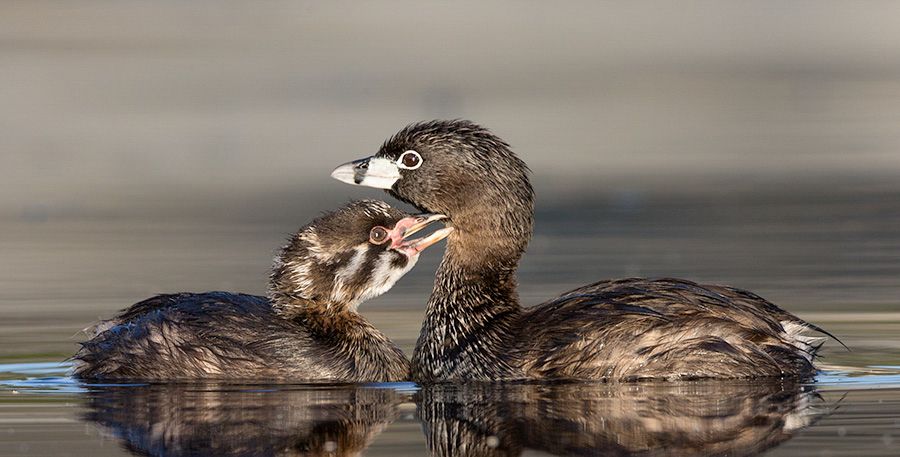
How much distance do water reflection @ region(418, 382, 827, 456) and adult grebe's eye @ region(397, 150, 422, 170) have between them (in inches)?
67.4

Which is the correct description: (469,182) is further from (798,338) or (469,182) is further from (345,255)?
(798,338)

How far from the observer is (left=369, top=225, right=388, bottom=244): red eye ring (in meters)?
12.2

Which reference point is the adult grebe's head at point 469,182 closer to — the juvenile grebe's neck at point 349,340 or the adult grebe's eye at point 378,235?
the adult grebe's eye at point 378,235

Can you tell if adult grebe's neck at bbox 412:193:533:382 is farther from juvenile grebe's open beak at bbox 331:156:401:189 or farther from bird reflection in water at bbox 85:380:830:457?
juvenile grebe's open beak at bbox 331:156:401:189

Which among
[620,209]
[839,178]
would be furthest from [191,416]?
[839,178]

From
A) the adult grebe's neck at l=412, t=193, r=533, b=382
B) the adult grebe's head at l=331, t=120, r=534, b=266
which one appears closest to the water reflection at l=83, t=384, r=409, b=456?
A: the adult grebe's neck at l=412, t=193, r=533, b=382

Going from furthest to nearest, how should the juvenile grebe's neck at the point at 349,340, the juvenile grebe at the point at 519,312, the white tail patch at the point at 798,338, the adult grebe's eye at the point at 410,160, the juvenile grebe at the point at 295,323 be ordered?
the adult grebe's eye at the point at 410,160
the juvenile grebe's neck at the point at 349,340
the juvenile grebe at the point at 295,323
the white tail patch at the point at 798,338
the juvenile grebe at the point at 519,312

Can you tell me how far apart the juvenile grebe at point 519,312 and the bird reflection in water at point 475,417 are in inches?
7.1

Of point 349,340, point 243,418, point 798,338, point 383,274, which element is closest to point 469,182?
point 383,274

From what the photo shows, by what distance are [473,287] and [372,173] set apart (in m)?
1.04

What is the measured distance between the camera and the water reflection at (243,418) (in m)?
9.35

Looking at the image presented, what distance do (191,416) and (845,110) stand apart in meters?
17.9

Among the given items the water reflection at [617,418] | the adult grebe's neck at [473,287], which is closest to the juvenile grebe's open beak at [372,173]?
the adult grebe's neck at [473,287]

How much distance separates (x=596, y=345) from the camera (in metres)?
11.1
